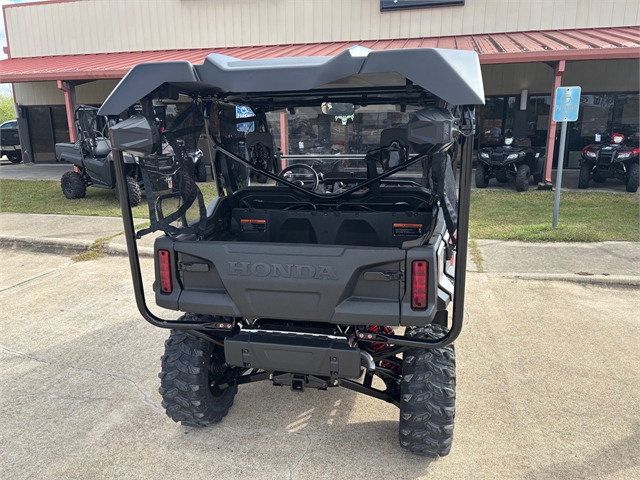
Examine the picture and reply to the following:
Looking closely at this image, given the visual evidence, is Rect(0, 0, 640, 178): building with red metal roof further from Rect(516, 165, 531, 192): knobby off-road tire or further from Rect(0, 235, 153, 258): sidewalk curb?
Rect(0, 235, 153, 258): sidewalk curb

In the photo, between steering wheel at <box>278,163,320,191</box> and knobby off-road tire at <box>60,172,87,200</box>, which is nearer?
steering wheel at <box>278,163,320,191</box>

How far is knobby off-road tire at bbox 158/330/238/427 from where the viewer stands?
262 cm

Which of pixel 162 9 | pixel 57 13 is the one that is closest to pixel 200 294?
pixel 162 9

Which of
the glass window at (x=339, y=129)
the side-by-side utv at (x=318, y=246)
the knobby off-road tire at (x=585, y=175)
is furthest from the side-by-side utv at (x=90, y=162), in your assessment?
the knobby off-road tire at (x=585, y=175)

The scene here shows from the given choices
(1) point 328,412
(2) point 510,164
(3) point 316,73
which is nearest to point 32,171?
(2) point 510,164

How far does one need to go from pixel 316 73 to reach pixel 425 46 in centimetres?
1008

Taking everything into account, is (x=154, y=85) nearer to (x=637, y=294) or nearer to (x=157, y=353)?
(x=157, y=353)

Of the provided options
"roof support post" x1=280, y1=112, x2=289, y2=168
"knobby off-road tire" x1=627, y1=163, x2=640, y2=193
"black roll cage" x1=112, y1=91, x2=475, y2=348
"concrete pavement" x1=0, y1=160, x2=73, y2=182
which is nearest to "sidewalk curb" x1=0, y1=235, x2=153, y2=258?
"roof support post" x1=280, y1=112, x2=289, y2=168

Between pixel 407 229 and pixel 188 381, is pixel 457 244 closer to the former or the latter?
pixel 407 229

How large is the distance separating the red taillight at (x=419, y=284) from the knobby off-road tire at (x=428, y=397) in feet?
1.11

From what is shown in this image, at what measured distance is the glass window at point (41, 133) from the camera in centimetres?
1766

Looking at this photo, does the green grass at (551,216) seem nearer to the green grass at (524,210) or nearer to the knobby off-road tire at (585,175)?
the green grass at (524,210)

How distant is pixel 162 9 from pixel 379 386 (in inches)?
567

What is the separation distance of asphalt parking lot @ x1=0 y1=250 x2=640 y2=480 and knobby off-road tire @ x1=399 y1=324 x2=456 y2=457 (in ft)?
0.48
